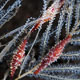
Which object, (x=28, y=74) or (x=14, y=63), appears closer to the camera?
(x=14, y=63)

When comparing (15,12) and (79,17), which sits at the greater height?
(15,12)

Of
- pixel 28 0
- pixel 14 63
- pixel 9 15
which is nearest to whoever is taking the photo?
pixel 14 63

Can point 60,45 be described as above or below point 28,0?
below

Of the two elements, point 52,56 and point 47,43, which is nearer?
point 52,56

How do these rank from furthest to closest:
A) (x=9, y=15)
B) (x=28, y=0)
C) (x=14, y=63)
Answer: (x=28, y=0) → (x=9, y=15) → (x=14, y=63)

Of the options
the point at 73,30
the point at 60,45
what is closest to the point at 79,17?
the point at 73,30

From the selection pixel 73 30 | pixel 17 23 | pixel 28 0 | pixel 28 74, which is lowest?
pixel 28 74

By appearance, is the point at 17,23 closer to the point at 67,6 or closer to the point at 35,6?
the point at 35,6

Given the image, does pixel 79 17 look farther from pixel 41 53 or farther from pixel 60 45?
pixel 41 53

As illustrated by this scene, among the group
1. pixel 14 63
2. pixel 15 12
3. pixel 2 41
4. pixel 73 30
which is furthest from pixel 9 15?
pixel 73 30
